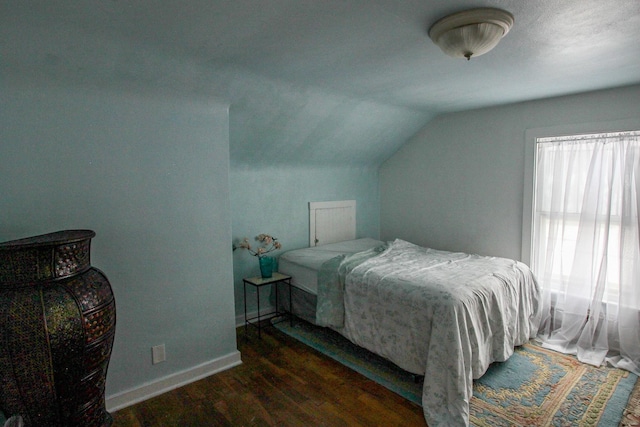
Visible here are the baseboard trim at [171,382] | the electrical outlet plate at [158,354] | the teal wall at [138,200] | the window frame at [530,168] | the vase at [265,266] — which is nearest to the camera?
the teal wall at [138,200]

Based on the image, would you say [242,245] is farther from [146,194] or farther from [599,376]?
[599,376]

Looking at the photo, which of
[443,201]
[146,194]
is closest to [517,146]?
[443,201]

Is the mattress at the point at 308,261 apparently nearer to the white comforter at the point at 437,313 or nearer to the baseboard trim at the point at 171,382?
the white comforter at the point at 437,313

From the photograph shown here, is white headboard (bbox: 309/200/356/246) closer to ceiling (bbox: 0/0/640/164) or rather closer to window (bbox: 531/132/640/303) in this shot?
ceiling (bbox: 0/0/640/164)

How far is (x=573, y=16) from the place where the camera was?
1618mm

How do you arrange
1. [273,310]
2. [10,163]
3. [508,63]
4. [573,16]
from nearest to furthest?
[573,16]
[10,163]
[508,63]
[273,310]

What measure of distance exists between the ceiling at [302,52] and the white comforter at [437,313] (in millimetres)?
1471

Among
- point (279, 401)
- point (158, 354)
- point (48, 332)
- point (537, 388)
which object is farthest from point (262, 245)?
point (537, 388)

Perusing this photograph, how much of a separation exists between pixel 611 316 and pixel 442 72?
2.47 metres

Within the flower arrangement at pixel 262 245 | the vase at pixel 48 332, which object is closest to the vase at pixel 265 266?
the flower arrangement at pixel 262 245

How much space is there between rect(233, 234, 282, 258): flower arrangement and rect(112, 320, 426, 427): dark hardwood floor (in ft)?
3.47

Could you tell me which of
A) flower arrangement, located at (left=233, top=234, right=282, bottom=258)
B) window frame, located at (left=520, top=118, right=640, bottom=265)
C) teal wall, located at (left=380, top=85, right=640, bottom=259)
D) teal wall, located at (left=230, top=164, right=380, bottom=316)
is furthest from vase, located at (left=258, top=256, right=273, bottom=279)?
window frame, located at (left=520, top=118, right=640, bottom=265)

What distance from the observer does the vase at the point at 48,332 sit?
1468 mm

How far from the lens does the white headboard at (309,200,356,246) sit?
13.5 feet
